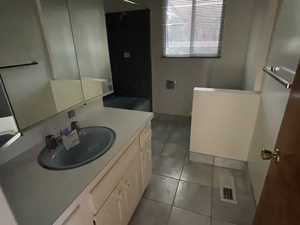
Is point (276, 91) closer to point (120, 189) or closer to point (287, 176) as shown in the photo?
point (287, 176)

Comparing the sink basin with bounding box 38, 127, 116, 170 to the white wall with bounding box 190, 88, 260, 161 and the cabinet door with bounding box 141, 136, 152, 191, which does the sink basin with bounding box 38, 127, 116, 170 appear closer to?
the cabinet door with bounding box 141, 136, 152, 191

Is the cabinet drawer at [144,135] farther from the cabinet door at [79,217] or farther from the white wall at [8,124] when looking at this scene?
the white wall at [8,124]

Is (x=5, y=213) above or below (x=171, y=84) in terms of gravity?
above

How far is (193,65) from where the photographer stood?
294 centimetres

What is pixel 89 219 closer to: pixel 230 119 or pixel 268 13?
pixel 230 119

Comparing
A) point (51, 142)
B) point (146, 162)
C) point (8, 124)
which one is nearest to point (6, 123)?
point (8, 124)

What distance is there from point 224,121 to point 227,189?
0.73 meters

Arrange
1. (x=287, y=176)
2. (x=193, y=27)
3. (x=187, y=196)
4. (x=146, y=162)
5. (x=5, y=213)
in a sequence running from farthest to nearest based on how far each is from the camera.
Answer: (x=193, y=27) → (x=187, y=196) → (x=146, y=162) → (x=287, y=176) → (x=5, y=213)

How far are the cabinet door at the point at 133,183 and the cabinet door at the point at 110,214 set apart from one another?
15cm

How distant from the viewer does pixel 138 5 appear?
2.82 meters

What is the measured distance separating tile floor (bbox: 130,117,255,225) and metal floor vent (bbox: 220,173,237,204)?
37mm

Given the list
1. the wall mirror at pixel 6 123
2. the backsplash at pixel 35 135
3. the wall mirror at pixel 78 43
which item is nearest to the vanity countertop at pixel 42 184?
the backsplash at pixel 35 135

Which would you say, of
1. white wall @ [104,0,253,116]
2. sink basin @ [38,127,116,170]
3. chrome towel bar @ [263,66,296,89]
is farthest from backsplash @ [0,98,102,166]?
white wall @ [104,0,253,116]

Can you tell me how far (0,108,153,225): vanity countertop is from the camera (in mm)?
740
